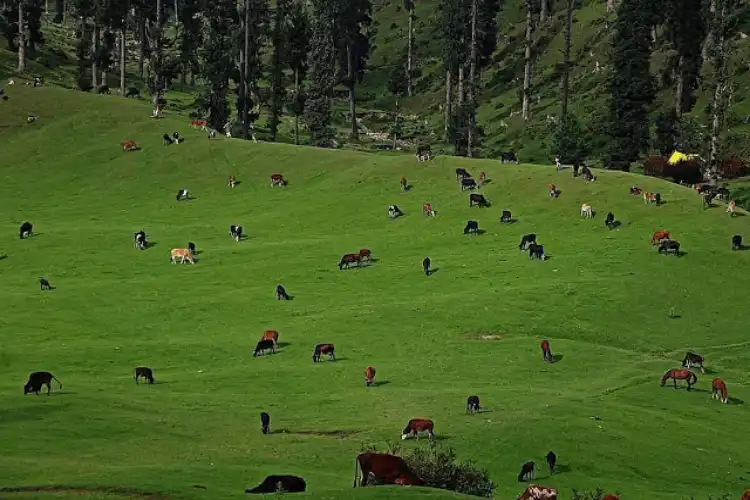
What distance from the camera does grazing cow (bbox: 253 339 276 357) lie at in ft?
166

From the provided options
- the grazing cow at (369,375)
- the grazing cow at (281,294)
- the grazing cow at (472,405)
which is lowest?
the grazing cow at (472,405)

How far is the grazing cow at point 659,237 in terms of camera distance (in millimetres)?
63209

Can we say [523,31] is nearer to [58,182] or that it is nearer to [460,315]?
[58,182]

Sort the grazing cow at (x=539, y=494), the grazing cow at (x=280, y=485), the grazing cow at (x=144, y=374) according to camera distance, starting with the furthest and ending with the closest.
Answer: the grazing cow at (x=144, y=374) < the grazing cow at (x=539, y=494) < the grazing cow at (x=280, y=485)

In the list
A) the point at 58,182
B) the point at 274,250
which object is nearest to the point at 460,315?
the point at 274,250

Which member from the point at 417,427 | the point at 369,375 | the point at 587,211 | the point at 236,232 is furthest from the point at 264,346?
the point at 587,211

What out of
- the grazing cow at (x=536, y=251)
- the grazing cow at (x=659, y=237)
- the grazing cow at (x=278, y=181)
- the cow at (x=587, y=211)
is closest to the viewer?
the grazing cow at (x=659, y=237)

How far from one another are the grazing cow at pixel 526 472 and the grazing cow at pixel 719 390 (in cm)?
1432

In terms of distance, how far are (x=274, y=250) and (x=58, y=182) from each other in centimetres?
3414

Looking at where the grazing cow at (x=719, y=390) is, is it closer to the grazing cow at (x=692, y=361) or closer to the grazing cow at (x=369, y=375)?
the grazing cow at (x=692, y=361)

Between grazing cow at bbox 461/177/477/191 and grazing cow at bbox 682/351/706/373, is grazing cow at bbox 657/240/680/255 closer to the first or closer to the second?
grazing cow at bbox 682/351/706/373

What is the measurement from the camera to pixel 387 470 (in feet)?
92.6

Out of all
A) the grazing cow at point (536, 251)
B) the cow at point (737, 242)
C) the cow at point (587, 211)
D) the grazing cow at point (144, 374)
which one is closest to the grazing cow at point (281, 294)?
the grazing cow at point (536, 251)

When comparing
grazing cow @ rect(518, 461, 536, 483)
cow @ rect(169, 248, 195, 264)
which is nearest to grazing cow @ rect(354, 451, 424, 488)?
grazing cow @ rect(518, 461, 536, 483)
